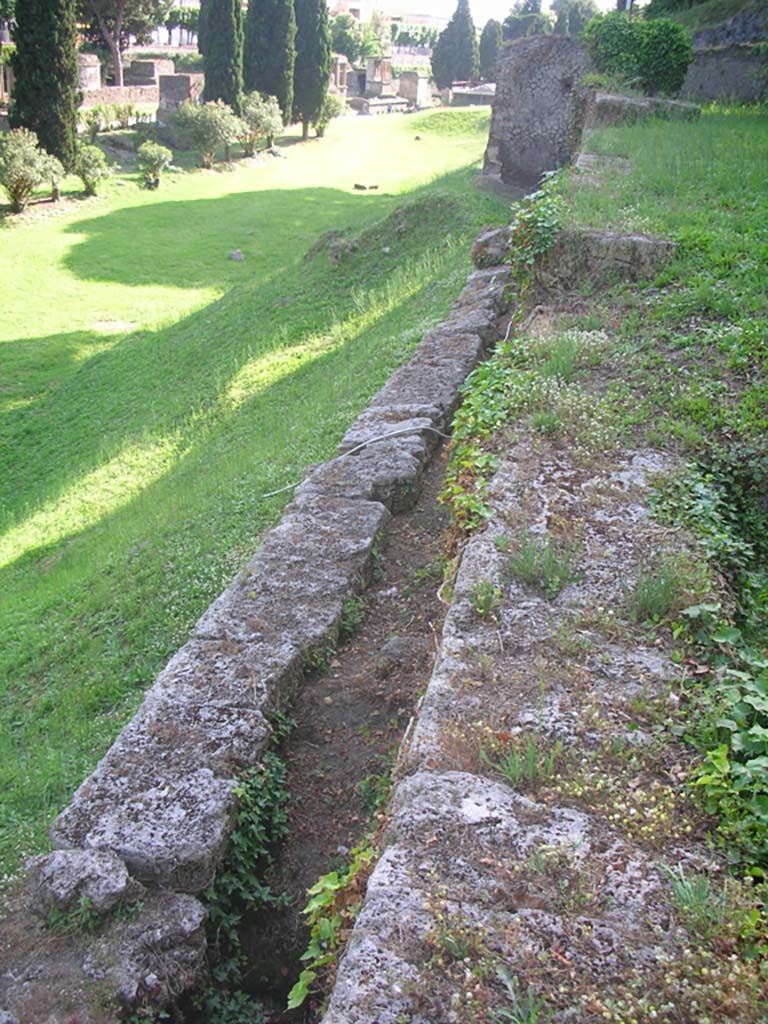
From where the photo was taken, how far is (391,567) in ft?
14.6

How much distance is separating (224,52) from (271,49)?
3156 mm

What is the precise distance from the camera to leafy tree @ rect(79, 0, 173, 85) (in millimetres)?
31797

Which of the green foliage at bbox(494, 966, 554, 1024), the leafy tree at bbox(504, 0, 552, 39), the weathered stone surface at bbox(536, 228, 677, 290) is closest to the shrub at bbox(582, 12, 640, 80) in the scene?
the weathered stone surface at bbox(536, 228, 677, 290)

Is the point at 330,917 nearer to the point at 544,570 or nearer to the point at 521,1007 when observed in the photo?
the point at 521,1007

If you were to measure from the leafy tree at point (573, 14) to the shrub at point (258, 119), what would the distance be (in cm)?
1349

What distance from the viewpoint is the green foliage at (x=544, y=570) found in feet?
10.2

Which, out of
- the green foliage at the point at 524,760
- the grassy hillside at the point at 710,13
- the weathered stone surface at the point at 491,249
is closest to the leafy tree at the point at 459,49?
the grassy hillside at the point at 710,13

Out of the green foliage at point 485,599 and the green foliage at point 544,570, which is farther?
the green foliage at point 544,570

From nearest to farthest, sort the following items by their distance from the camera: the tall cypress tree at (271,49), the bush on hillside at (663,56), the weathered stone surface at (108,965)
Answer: the weathered stone surface at (108,965) → the bush on hillside at (663,56) → the tall cypress tree at (271,49)

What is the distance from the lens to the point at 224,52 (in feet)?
90.2

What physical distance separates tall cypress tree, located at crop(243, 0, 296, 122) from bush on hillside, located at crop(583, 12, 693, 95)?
1953 cm

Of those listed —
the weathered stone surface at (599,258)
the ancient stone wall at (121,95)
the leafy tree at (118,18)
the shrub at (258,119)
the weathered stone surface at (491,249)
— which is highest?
the leafy tree at (118,18)

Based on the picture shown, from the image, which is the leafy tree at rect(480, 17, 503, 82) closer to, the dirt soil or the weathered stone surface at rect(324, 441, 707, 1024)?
the dirt soil

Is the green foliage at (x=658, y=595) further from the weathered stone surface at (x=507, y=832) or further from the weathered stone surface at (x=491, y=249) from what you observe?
the weathered stone surface at (x=491, y=249)
